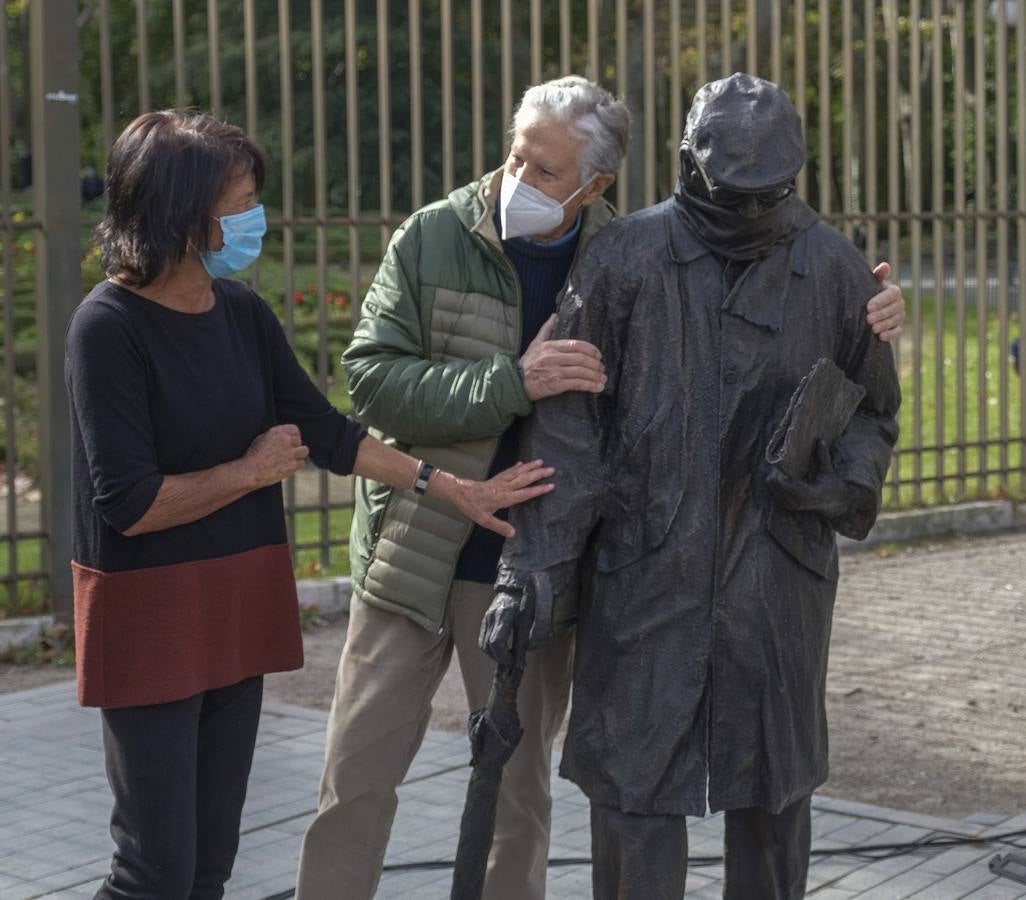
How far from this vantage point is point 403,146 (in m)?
9.57

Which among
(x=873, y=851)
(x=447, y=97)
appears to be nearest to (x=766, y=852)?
(x=873, y=851)

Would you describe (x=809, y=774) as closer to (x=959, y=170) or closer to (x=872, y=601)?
(x=872, y=601)

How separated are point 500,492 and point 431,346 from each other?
493 mm

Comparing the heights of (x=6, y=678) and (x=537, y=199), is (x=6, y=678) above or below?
below

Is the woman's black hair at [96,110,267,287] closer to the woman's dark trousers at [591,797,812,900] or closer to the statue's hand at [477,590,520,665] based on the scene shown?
the statue's hand at [477,590,520,665]

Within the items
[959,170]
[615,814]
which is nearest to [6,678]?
[615,814]

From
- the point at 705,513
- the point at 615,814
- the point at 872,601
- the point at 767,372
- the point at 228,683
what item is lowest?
the point at 872,601

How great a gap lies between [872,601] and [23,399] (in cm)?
624

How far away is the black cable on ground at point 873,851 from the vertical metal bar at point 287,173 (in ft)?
10.1

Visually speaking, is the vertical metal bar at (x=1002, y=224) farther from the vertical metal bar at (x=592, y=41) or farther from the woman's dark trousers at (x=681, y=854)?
the woman's dark trousers at (x=681, y=854)

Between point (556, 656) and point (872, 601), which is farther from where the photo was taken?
point (872, 601)

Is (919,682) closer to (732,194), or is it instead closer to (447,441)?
(447,441)

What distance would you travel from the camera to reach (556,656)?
399cm

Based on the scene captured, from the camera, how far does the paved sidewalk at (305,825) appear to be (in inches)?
185
